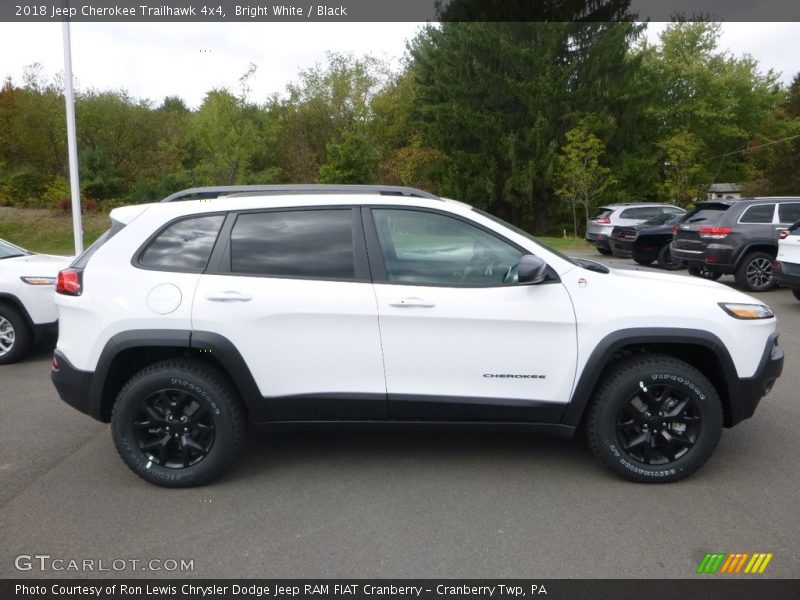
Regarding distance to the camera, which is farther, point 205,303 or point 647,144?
point 647,144

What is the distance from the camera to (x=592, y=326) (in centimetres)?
396

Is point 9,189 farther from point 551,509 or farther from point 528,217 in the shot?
point 551,509

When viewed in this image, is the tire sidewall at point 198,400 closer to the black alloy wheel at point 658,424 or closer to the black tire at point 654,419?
the black tire at point 654,419

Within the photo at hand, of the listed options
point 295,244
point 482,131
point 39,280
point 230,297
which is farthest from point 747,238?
point 482,131

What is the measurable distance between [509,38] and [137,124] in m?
20.3

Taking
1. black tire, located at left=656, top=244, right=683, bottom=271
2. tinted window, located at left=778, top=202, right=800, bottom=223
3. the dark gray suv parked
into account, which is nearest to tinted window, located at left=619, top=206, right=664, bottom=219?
black tire, located at left=656, top=244, right=683, bottom=271

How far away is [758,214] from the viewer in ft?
41.7

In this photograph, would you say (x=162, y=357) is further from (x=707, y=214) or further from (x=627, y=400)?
(x=707, y=214)

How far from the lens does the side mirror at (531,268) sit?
3.83m

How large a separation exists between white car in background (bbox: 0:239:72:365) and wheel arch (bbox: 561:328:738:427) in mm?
5912

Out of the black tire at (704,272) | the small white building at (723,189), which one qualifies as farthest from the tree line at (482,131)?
the black tire at (704,272)

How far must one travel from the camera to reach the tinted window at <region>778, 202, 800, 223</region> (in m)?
12.6

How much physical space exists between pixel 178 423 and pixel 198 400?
0.65 ft

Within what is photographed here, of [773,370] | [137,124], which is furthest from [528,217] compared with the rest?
[773,370]
